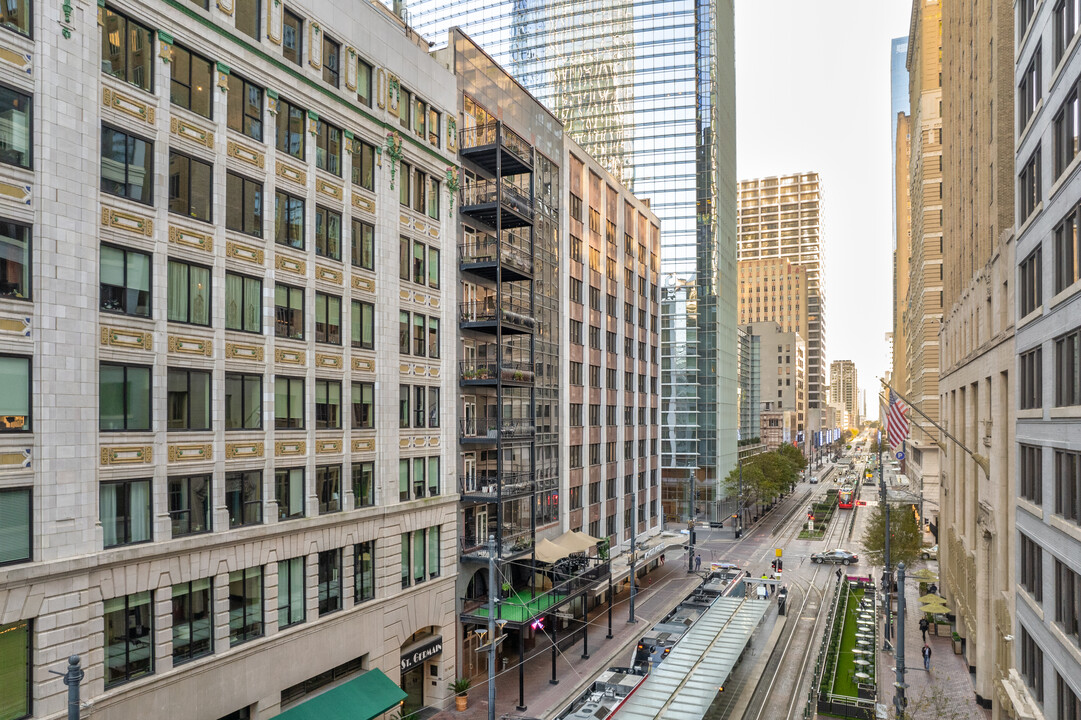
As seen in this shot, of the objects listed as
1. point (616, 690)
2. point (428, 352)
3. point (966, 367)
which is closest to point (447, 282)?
point (428, 352)

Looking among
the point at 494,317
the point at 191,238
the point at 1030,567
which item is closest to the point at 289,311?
the point at 191,238

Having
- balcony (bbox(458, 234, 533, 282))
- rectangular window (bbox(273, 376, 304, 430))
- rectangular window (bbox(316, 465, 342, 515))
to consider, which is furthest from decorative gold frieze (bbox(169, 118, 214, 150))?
balcony (bbox(458, 234, 533, 282))

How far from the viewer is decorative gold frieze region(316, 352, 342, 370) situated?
89.0 ft

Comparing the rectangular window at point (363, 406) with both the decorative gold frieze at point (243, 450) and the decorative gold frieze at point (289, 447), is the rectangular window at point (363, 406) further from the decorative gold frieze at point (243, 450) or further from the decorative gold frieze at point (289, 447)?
the decorative gold frieze at point (243, 450)

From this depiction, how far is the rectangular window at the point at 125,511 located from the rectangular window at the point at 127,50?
10.8 metres

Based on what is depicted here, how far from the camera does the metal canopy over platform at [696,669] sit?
26.3 meters

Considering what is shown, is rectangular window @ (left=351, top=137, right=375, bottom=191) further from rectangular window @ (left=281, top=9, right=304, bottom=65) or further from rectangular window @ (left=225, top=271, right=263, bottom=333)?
rectangular window @ (left=225, top=271, right=263, bottom=333)

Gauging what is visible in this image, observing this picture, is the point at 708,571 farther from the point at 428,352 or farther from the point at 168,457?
the point at 168,457

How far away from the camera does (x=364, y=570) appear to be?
96.1 ft

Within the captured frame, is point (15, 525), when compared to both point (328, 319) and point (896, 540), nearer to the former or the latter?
point (328, 319)

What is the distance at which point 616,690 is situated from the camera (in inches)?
1152

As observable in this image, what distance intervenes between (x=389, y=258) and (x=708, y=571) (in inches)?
1678

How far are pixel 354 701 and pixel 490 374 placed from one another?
629 inches

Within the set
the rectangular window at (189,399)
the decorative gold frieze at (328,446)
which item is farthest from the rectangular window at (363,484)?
the rectangular window at (189,399)
